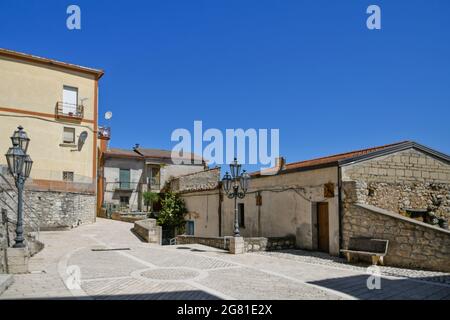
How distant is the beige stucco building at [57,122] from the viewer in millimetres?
22156

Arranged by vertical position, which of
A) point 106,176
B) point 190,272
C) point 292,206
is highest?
point 106,176

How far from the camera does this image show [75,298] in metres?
6.30

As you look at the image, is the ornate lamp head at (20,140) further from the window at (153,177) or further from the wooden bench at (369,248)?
the window at (153,177)

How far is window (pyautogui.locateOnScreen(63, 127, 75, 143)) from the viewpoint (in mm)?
25688

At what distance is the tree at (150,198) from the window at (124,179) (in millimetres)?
2318

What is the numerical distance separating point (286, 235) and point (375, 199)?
4.12m

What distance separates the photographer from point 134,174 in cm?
3872

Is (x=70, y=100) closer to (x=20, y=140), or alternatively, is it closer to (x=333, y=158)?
(x=20, y=140)

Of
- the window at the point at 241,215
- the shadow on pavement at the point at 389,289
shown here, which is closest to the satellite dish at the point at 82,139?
the window at the point at 241,215

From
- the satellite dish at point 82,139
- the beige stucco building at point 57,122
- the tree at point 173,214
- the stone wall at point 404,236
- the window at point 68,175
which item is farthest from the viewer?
the tree at point 173,214

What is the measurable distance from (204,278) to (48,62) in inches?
886
